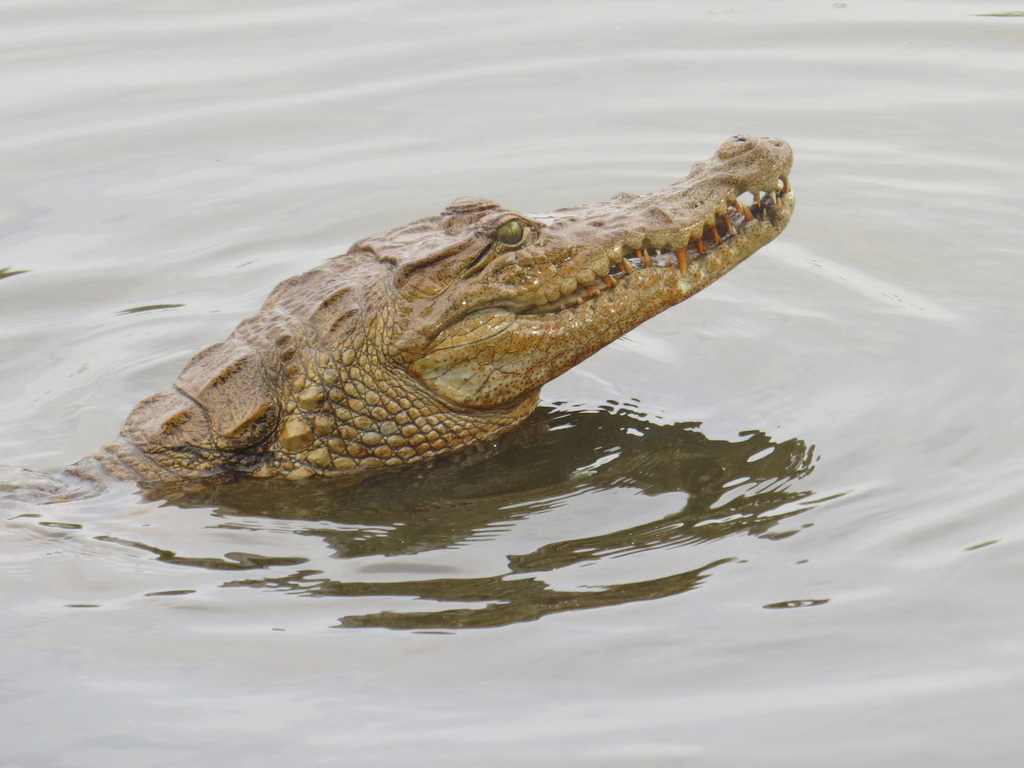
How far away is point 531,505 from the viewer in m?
4.88

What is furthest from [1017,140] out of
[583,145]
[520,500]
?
[520,500]

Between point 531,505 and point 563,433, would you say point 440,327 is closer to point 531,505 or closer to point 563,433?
point 531,505

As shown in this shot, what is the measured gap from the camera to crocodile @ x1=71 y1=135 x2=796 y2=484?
4.92 metres

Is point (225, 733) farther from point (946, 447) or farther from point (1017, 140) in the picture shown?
point (1017, 140)

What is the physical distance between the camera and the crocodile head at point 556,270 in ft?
16.1

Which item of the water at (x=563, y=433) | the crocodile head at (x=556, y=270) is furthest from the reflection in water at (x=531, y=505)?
the crocodile head at (x=556, y=270)

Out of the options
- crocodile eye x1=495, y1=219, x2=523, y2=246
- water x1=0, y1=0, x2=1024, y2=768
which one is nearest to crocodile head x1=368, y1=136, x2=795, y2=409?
crocodile eye x1=495, y1=219, x2=523, y2=246

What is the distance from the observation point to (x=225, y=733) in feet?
12.0

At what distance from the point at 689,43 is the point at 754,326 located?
4.39 m

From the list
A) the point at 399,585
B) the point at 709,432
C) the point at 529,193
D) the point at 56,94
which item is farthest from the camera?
the point at 56,94

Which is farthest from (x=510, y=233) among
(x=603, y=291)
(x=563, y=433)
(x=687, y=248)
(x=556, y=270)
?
(x=563, y=433)

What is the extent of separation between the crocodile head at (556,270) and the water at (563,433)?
1.67 feet

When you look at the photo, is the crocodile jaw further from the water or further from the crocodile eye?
the water

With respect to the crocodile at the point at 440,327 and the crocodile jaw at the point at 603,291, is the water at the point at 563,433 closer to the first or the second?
the crocodile at the point at 440,327
